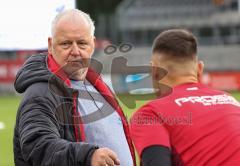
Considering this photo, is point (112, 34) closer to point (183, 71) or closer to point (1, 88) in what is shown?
point (1, 88)

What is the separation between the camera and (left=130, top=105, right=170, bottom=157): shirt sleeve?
324 cm

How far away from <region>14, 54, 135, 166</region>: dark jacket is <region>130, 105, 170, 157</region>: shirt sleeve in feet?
0.67

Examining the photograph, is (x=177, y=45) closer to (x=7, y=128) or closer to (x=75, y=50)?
(x=75, y=50)

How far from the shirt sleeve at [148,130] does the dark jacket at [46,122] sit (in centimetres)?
20

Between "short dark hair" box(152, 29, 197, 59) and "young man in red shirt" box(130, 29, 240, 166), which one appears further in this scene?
"short dark hair" box(152, 29, 197, 59)

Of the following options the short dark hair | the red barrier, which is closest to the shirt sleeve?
the short dark hair

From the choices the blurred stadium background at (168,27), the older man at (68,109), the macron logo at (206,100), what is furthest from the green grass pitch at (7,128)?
the macron logo at (206,100)

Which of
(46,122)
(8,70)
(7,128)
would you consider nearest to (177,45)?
(46,122)

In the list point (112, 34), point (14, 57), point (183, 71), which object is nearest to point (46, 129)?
point (183, 71)

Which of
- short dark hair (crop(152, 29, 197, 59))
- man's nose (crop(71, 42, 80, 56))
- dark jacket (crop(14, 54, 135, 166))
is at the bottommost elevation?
dark jacket (crop(14, 54, 135, 166))

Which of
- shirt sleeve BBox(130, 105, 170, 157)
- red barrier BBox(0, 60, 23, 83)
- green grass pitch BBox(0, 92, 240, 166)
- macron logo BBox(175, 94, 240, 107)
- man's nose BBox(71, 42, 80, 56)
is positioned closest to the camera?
shirt sleeve BBox(130, 105, 170, 157)

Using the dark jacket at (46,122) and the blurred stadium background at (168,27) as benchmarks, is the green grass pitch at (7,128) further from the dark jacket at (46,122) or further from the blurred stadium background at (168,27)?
the dark jacket at (46,122)

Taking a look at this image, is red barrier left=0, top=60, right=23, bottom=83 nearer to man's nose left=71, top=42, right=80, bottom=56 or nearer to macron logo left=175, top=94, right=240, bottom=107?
man's nose left=71, top=42, right=80, bottom=56

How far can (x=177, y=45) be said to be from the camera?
342cm
